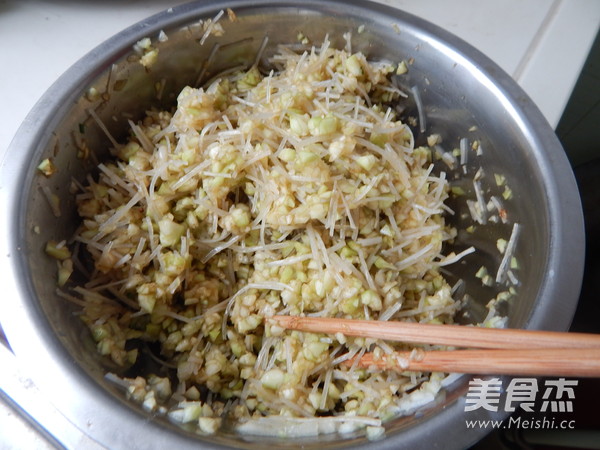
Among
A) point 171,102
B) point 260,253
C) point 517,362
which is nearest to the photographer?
point 517,362

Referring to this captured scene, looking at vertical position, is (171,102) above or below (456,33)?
below

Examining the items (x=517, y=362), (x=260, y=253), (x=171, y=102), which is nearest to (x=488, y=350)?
(x=517, y=362)

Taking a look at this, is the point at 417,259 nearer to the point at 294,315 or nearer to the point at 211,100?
the point at 294,315

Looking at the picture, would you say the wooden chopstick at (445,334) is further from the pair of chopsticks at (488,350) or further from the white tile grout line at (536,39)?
the white tile grout line at (536,39)

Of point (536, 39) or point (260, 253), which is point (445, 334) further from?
point (536, 39)

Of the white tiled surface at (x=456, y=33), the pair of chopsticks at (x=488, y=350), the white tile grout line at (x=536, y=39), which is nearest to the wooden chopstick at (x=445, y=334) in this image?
the pair of chopsticks at (x=488, y=350)

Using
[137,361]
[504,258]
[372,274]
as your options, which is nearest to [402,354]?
[372,274]

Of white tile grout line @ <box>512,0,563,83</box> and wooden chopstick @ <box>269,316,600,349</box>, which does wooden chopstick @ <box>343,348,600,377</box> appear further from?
white tile grout line @ <box>512,0,563,83</box>
